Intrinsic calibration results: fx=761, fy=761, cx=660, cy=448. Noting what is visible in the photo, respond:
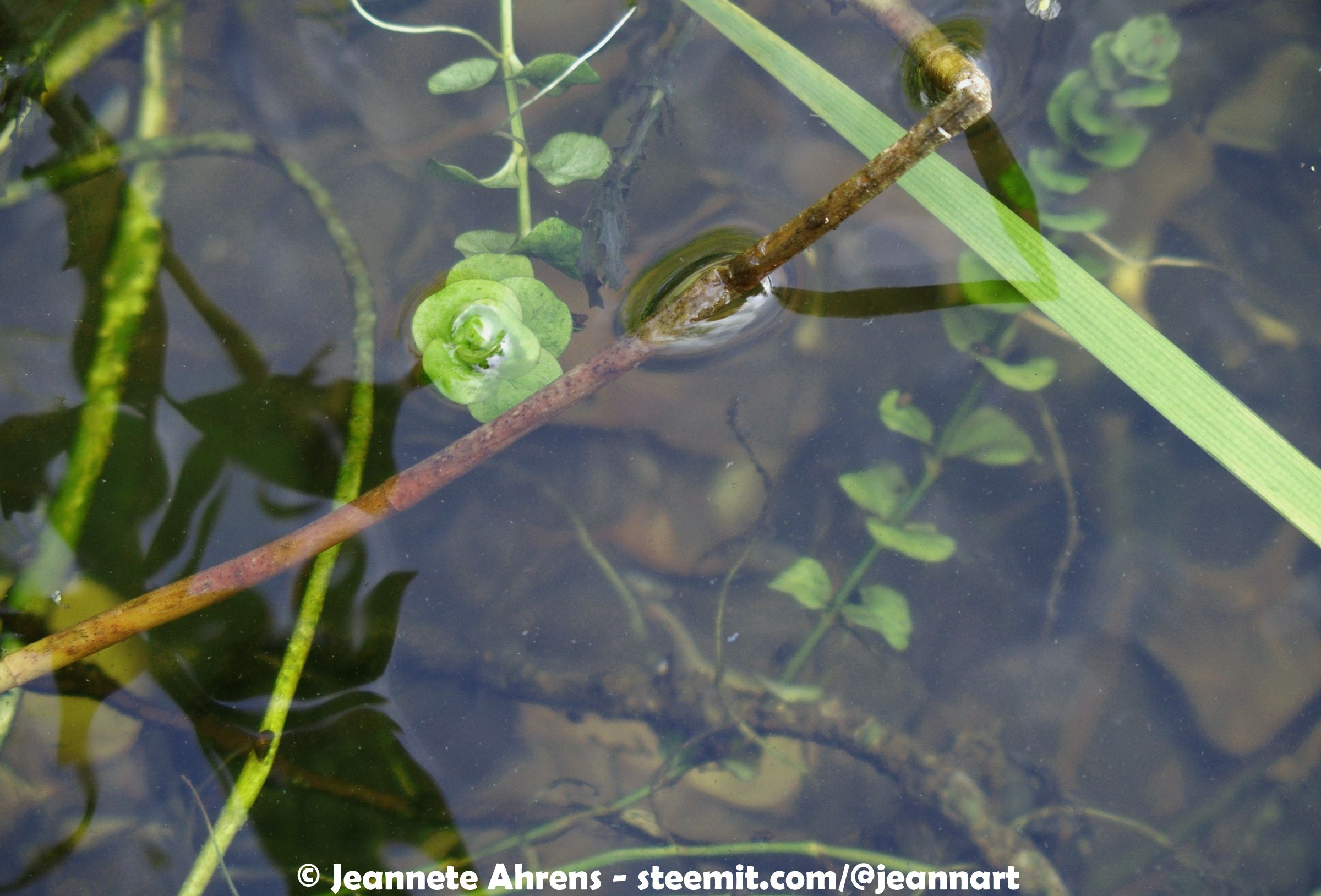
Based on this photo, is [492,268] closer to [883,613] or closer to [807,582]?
[807,582]

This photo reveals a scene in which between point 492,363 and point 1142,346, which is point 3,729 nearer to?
point 492,363

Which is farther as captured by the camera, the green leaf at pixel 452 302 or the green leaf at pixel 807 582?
the green leaf at pixel 807 582

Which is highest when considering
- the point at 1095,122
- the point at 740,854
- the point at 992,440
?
the point at 1095,122

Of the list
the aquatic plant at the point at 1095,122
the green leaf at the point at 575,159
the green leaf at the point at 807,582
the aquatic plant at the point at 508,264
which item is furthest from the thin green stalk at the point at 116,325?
the aquatic plant at the point at 1095,122

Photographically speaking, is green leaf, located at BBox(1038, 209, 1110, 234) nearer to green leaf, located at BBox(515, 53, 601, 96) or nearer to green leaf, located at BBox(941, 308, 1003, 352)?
green leaf, located at BBox(941, 308, 1003, 352)

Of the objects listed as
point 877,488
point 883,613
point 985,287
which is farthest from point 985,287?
point 883,613

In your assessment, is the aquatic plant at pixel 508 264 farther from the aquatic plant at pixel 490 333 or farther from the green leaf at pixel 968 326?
the green leaf at pixel 968 326
